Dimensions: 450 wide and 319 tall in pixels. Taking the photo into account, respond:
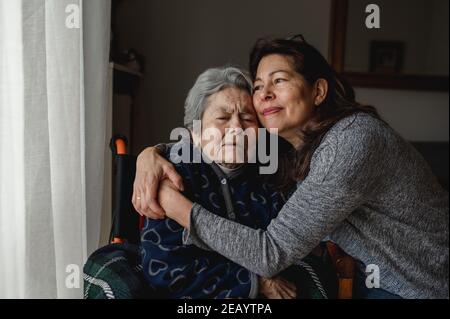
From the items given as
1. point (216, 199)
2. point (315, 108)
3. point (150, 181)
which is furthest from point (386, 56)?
point (150, 181)

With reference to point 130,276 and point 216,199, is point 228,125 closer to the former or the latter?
point 216,199

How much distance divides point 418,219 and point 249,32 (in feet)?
1.95

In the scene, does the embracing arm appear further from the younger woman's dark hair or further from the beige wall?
the beige wall

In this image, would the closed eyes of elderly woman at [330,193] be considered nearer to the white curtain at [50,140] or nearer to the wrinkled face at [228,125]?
the wrinkled face at [228,125]

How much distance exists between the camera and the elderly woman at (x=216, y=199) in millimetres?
936

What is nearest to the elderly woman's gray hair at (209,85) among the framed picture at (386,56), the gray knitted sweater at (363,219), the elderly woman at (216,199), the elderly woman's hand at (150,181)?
the elderly woman at (216,199)

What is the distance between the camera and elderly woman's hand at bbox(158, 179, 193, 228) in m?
0.92

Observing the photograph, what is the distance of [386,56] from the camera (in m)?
1.08

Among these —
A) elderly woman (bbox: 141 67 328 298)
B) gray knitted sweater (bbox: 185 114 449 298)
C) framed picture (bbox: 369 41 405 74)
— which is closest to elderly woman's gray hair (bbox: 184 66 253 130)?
elderly woman (bbox: 141 67 328 298)

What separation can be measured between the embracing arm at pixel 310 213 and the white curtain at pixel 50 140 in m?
0.29

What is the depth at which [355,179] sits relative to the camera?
0.84 m

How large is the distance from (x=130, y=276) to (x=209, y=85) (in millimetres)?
485

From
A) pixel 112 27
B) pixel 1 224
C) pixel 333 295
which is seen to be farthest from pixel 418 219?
pixel 1 224
